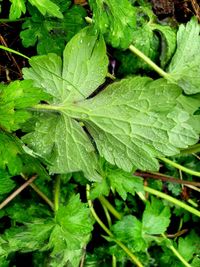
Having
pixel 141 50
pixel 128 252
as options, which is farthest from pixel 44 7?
pixel 128 252

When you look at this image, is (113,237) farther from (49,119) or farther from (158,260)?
(49,119)

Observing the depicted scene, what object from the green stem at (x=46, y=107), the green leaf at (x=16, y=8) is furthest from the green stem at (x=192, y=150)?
the green leaf at (x=16, y=8)

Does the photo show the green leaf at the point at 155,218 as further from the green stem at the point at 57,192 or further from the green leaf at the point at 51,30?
the green leaf at the point at 51,30

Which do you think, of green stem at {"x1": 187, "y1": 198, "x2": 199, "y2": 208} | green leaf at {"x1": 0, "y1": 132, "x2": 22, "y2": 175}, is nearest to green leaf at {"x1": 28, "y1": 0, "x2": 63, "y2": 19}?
green leaf at {"x1": 0, "y1": 132, "x2": 22, "y2": 175}

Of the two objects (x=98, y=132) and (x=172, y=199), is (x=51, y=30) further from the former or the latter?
(x=172, y=199)

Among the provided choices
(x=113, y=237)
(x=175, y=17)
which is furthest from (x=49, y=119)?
(x=175, y=17)

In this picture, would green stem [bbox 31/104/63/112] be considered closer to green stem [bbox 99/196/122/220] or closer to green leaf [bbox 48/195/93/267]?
green leaf [bbox 48/195/93/267]
